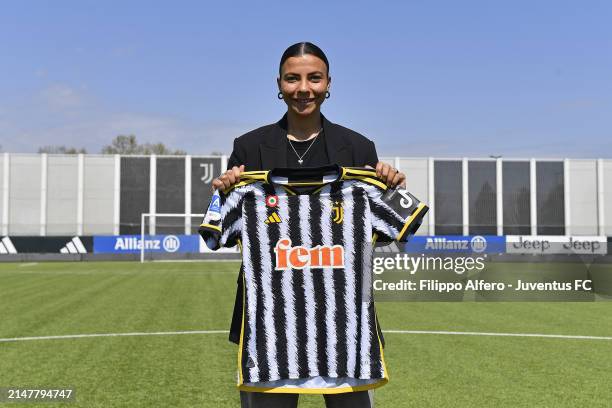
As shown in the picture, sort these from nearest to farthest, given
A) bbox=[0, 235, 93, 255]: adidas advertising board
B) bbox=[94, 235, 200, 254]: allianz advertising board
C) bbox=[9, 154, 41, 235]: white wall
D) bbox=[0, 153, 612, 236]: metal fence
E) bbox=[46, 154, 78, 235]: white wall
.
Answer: bbox=[0, 235, 93, 255]: adidas advertising board, bbox=[94, 235, 200, 254]: allianz advertising board, bbox=[9, 154, 41, 235]: white wall, bbox=[46, 154, 78, 235]: white wall, bbox=[0, 153, 612, 236]: metal fence

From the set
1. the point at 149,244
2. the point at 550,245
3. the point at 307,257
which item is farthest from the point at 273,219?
the point at 149,244

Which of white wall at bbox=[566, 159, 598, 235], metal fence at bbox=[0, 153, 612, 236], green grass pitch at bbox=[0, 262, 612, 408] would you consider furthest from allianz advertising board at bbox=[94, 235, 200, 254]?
white wall at bbox=[566, 159, 598, 235]

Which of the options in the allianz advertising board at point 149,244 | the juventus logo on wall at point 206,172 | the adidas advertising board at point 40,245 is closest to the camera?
the adidas advertising board at point 40,245

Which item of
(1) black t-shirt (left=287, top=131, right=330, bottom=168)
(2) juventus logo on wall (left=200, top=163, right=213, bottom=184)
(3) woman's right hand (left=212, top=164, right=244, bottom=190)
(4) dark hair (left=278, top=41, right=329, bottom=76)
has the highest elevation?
(2) juventus logo on wall (left=200, top=163, right=213, bottom=184)

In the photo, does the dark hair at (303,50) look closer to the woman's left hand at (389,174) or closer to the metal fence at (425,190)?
the woman's left hand at (389,174)

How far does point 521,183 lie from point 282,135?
50448mm

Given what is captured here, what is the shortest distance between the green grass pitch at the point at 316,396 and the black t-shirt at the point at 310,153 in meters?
2.84

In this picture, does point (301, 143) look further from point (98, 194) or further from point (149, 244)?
point (98, 194)

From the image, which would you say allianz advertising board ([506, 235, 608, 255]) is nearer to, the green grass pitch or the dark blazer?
the green grass pitch

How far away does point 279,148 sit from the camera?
2680 millimetres

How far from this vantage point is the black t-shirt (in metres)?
2.69

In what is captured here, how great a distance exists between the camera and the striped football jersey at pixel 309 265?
2490 mm

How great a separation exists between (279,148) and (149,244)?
127ft

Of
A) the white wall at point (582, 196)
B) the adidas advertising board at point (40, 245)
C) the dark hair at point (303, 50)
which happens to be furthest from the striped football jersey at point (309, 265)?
the white wall at point (582, 196)
